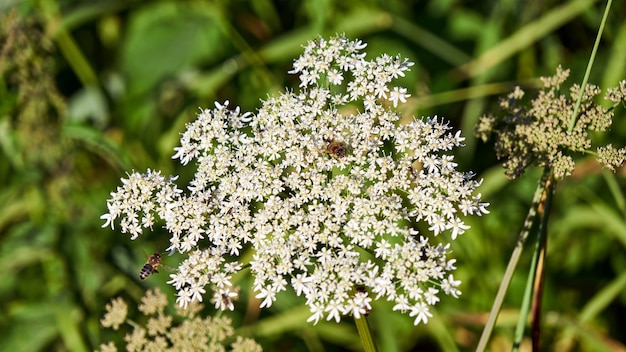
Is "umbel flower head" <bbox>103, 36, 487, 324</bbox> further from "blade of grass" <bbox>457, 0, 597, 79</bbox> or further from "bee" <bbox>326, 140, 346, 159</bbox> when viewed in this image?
"blade of grass" <bbox>457, 0, 597, 79</bbox>

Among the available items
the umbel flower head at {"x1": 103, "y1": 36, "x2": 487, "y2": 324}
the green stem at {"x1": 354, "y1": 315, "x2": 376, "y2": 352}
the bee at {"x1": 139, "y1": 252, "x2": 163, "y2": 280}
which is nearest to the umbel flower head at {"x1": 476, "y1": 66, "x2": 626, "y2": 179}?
the umbel flower head at {"x1": 103, "y1": 36, "x2": 487, "y2": 324}

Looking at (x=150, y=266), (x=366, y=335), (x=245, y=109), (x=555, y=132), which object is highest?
(x=245, y=109)

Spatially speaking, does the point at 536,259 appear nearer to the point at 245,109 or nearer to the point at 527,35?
the point at 527,35

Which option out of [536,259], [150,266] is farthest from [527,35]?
[150,266]

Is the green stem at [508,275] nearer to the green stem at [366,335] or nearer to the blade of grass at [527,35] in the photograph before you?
the green stem at [366,335]

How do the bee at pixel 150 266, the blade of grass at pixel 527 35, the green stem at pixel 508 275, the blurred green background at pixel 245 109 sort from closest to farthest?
1. the green stem at pixel 508 275
2. the bee at pixel 150 266
3. the blurred green background at pixel 245 109
4. the blade of grass at pixel 527 35

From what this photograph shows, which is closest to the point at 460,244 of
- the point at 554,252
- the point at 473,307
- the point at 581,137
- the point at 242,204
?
the point at 473,307

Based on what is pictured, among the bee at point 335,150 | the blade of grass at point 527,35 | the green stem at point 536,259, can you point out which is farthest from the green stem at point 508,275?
the blade of grass at point 527,35
